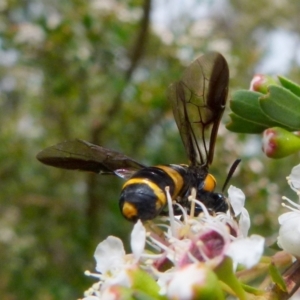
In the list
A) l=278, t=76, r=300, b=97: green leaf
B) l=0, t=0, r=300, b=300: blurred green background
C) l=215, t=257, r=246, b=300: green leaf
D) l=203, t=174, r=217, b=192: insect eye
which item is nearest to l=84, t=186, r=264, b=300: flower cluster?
l=215, t=257, r=246, b=300: green leaf

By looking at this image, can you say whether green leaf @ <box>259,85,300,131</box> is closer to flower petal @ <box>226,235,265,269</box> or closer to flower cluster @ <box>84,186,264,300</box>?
flower cluster @ <box>84,186,264,300</box>

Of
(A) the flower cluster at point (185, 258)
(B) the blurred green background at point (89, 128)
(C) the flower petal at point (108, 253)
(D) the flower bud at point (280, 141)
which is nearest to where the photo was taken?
(A) the flower cluster at point (185, 258)

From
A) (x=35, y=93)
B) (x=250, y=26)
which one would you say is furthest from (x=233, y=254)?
(x=250, y=26)

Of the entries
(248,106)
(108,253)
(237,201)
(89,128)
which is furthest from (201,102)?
(89,128)

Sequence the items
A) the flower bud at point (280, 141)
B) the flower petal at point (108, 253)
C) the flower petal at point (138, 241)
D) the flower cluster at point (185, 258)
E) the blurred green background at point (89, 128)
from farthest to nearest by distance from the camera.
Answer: the blurred green background at point (89, 128), the flower bud at point (280, 141), the flower petal at point (108, 253), the flower petal at point (138, 241), the flower cluster at point (185, 258)

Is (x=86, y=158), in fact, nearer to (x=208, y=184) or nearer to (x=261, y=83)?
(x=208, y=184)

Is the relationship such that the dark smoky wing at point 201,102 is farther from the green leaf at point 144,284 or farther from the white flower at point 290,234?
the green leaf at point 144,284

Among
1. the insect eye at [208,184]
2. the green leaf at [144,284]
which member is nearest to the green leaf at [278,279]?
the green leaf at [144,284]
